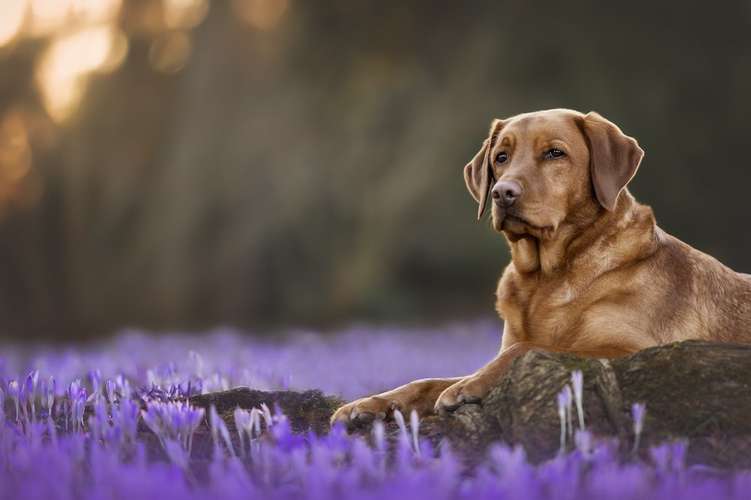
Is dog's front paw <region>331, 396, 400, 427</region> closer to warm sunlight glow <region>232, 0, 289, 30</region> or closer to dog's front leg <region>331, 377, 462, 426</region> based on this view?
dog's front leg <region>331, 377, 462, 426</region>

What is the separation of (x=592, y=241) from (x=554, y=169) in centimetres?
47

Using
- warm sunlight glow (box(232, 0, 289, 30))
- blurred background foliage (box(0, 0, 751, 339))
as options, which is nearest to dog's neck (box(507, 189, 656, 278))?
blurred background foliage (box(0, 0, 751, 339))

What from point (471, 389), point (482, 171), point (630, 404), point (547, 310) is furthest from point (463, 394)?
point (482, 171)

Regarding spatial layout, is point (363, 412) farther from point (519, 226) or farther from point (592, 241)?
point (592, 241)

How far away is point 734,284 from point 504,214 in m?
1.56

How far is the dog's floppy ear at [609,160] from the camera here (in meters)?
5.34

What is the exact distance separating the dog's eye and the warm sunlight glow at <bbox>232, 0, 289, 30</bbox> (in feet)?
45.7

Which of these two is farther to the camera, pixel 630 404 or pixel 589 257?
pixel 589 257

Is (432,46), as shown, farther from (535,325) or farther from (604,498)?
(604,498)

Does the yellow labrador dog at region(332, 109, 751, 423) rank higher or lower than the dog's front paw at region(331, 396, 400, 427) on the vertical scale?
higher

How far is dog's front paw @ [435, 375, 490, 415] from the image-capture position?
4160 mm

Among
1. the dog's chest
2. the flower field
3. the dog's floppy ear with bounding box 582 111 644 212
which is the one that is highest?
the dog's floppy ear with bounding box 582 111 644 212

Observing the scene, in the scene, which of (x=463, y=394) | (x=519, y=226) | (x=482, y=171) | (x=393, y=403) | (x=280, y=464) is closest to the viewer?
(x=280, y=464)

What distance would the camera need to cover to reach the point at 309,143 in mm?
17938
